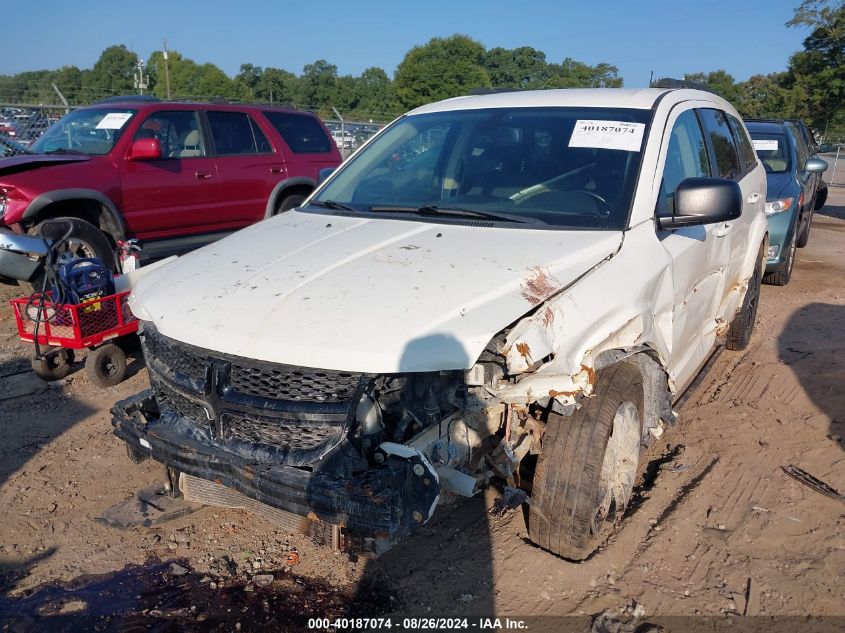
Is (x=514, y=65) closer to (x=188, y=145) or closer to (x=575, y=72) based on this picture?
(x=575, y=72)

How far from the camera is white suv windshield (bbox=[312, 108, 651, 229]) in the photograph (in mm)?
3316

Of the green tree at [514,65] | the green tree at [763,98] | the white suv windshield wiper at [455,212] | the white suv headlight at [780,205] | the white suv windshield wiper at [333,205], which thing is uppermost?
the green tree at [514,65]

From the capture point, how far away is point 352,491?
7.60 ft

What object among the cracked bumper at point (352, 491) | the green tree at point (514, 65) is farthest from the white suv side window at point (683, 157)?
the green tree at point (514, 65)

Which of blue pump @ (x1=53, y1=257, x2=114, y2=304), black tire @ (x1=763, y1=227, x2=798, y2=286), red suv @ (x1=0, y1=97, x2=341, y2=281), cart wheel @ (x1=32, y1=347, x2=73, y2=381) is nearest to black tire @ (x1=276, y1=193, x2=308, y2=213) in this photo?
red suv @ (x1=0, y1=97, x2=341, y2=281)

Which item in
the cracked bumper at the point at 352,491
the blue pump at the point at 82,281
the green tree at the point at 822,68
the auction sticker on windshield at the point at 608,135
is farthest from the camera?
the green tree at the point at 822,68

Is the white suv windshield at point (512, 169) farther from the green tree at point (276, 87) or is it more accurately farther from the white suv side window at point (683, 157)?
the green tree at point (276, 87)

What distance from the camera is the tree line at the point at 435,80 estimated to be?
3088cm

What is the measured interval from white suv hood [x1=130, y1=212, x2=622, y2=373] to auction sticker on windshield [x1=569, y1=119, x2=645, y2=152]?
2.00 ft

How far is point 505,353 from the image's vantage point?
2451 millimetres

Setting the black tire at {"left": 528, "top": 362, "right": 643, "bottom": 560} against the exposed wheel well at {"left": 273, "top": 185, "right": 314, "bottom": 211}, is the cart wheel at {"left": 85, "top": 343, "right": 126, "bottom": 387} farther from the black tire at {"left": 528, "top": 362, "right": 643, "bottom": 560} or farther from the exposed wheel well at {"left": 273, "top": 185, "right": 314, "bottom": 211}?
the exposed wheel well at {"left": 273, "top": 185, "right": 314, "bottom": 211}

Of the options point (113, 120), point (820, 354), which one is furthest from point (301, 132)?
point (820, 354)

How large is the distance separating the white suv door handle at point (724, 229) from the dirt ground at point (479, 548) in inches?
49.3

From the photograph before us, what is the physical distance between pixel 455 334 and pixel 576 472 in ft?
2.86
